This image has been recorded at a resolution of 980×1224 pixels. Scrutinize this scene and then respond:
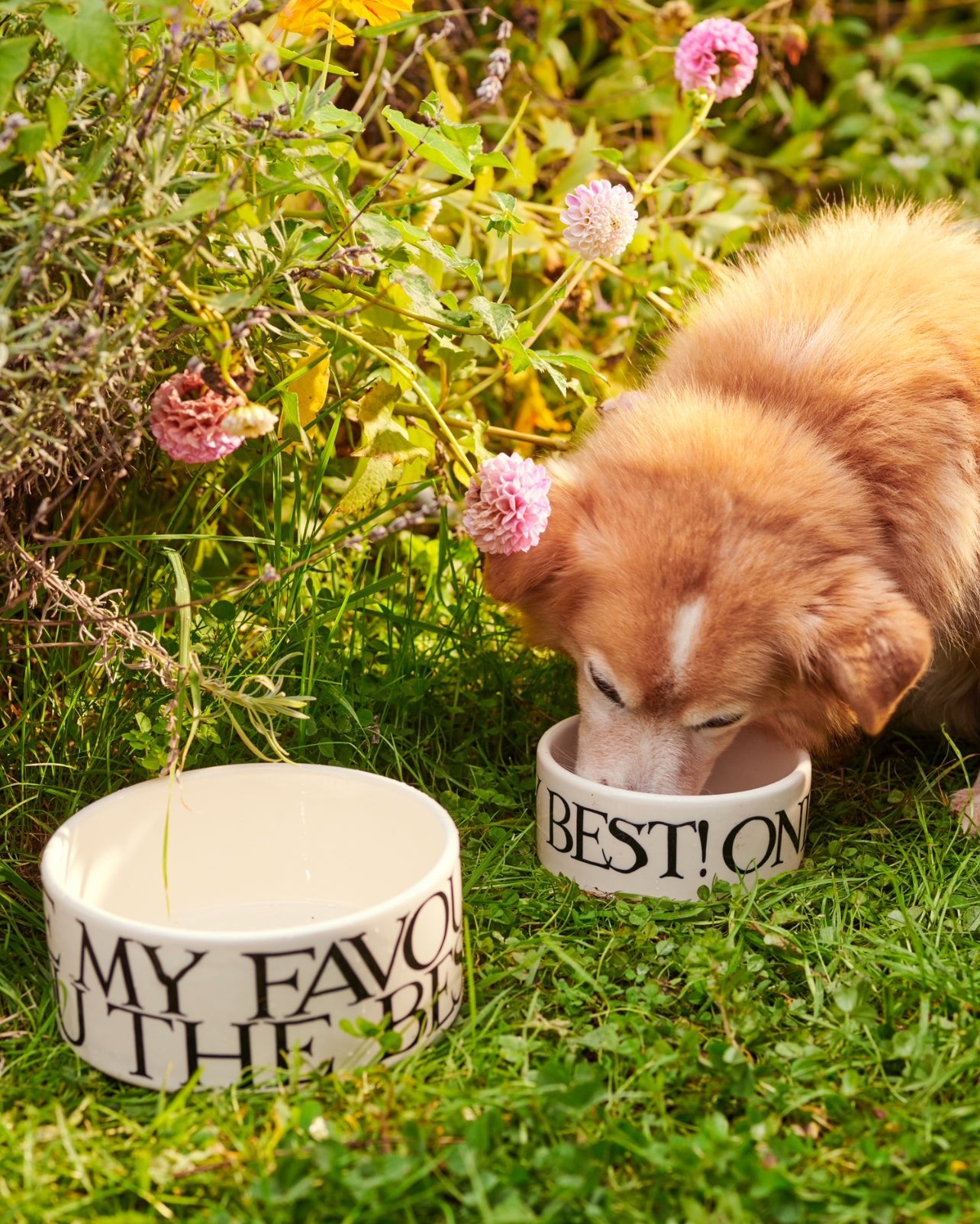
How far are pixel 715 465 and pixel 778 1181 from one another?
1153mm

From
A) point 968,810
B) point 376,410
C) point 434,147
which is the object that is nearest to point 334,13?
point 434,147

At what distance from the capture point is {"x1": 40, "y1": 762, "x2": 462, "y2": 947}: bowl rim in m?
1.60

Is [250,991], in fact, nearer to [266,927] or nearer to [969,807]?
[266,927]

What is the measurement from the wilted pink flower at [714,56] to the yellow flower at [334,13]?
0.84 metres

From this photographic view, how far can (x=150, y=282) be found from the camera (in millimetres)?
1834

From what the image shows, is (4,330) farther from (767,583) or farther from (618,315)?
(618,315)

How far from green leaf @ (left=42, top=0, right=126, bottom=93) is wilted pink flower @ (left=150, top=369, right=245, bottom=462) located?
0.42 meters

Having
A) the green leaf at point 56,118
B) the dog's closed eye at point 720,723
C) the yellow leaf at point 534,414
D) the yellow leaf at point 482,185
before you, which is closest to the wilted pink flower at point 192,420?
the green leaf at point 56,118

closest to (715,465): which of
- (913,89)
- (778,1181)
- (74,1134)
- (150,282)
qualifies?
(150,282)

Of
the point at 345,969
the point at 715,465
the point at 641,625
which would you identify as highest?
the point at 715,465

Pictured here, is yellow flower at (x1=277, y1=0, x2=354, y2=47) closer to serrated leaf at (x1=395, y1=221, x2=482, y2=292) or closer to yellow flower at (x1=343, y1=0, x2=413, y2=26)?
yellow flower at (x1=343, y1=0, x2=413, y2=26)

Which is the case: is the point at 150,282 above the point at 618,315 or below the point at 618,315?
above

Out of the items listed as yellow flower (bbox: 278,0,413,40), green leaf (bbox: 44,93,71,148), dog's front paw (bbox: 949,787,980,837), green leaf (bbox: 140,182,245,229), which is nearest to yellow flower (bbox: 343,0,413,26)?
yellow flower (bbox: 278,0,413,40)

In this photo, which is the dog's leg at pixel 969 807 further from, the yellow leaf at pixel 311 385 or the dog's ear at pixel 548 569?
the yellow leaf at pixel 311 385
